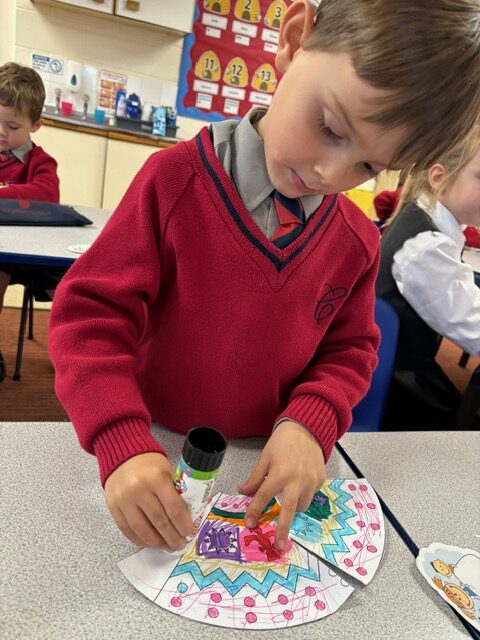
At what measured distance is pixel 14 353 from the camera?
7.26ft

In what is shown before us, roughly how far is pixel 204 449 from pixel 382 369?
78 cm

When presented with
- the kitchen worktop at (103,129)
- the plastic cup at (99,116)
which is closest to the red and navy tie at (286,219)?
the kitchen worktop at (103,129)

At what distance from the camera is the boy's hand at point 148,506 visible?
48cm

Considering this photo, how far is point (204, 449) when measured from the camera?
44 centimetres

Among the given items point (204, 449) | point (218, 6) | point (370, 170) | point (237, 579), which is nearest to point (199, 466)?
point (204, 449)

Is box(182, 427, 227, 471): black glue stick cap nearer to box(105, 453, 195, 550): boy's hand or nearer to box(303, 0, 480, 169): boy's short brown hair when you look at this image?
box(105, 453, 195, 550): boy's hand

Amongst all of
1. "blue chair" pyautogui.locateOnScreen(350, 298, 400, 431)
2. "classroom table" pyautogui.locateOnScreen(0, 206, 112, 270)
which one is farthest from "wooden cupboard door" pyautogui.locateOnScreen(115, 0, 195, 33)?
"blue chair" pyautogui.locateOnScreen(350, 298, 400, 431)

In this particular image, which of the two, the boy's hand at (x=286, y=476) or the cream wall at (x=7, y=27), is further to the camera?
the cream wall at (x=7, y=27)

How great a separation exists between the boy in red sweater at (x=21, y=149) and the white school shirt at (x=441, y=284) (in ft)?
4.08

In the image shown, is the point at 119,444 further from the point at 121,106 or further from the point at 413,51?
→ the point at 121,106

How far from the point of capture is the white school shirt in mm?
1237

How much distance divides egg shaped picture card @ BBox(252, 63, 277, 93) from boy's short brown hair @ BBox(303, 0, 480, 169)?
3692 millimetres

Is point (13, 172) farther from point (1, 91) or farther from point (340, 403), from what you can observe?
point (340, 403)

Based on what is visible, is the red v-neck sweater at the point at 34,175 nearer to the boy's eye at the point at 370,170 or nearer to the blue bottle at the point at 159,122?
the boy's eye at the point at 370,170
